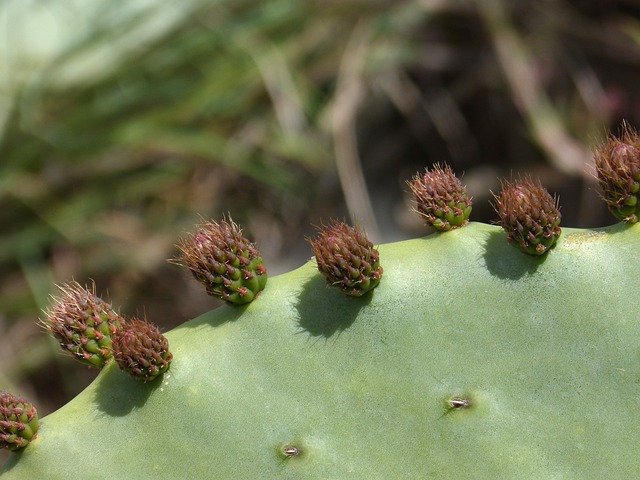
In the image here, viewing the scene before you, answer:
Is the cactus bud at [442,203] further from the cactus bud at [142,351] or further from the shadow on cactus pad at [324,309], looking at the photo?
the cactus bud at [142,351]

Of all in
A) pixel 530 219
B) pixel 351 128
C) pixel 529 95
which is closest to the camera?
pixel 530 219

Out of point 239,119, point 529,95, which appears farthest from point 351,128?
point 529,95

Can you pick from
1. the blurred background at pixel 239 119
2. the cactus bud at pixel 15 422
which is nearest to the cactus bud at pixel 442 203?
the cactus bud at pixel 15 422

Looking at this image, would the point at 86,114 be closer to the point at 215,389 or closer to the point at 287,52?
the point at 287,52

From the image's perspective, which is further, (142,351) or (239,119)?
(239,119)

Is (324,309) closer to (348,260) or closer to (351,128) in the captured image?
(348,260)

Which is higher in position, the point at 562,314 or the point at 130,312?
the point at 562,314

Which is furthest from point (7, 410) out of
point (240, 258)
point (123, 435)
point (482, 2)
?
point (482, 2)

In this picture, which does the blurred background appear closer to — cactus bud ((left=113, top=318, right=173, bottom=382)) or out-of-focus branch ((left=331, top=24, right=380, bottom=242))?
out-of-focus branch ((left=331, top=24, right=380, bottom=242))
